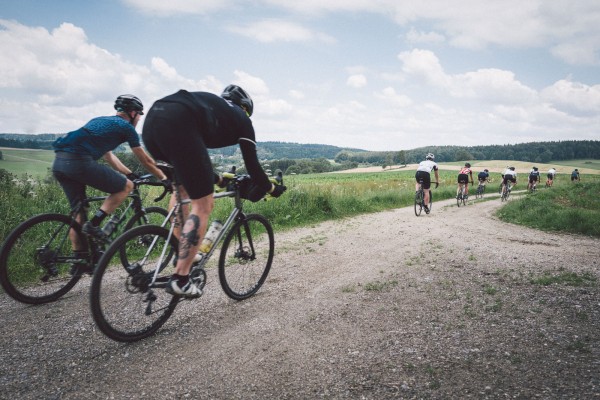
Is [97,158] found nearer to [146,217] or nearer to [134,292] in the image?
[146,217]

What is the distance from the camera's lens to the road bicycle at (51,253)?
3689 millimetres

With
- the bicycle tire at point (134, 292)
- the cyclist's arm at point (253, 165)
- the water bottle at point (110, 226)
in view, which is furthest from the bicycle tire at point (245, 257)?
the water bottle at point (110, 226)

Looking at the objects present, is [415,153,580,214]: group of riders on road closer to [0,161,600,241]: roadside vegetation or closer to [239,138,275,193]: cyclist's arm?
[0,161,600,241]: roadside vegetation

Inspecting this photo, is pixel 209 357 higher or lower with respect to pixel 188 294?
lower

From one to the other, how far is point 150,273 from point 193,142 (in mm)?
1340

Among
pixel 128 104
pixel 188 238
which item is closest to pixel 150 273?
pixel 188 238

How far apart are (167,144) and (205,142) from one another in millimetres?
372

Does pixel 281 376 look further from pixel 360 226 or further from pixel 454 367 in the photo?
pixel 360 226

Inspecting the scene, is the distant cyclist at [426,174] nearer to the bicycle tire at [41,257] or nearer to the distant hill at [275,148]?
the bicycle tire at [41,257]

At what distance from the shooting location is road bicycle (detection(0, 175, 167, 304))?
369 centimetres

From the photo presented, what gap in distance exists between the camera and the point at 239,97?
130 inches

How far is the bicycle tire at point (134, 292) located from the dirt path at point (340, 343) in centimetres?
17

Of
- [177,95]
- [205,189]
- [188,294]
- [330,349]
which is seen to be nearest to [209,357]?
[188,294]

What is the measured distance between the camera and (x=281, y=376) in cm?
246
